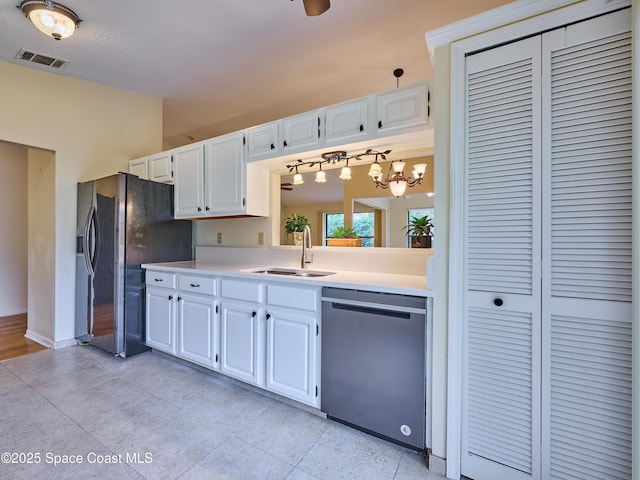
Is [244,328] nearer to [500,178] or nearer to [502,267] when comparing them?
[502,267]

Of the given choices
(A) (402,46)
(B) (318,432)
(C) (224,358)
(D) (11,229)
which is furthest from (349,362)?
(D) (11,229)

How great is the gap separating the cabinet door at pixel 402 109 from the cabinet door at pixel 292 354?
1.31m

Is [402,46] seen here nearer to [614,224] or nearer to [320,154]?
[320,154]

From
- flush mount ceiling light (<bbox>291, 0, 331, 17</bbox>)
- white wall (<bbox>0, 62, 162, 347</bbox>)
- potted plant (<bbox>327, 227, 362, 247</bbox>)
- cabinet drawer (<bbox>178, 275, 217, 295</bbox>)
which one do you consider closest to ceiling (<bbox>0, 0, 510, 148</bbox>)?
white wall (<bbox>0, 62, 162, 347</bbox>)

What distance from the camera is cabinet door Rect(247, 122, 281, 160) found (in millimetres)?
2408

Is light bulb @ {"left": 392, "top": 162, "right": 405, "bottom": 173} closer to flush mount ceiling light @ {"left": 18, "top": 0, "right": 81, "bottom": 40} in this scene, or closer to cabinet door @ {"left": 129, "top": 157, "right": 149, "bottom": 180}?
flush mount ceiling light @ {"left": 18, "top": 0, "right": 81, "bottom": 40}

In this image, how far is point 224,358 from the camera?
2.29 meters

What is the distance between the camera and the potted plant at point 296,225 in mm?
2826

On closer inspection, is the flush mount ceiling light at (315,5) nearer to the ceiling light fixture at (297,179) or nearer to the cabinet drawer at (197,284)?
the ceiling light fixture at (297,179)

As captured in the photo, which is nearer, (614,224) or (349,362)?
(614,224)

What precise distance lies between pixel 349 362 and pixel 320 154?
5.06 ft

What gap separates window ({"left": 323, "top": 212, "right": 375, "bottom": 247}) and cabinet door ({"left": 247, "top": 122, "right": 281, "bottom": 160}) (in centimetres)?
77

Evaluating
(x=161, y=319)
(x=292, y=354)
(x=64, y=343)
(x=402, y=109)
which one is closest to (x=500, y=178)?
(x=402, y=109)

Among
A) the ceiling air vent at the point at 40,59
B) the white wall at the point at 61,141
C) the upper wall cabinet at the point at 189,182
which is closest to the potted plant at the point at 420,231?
the upper wall cabinet at the point at 189,182
